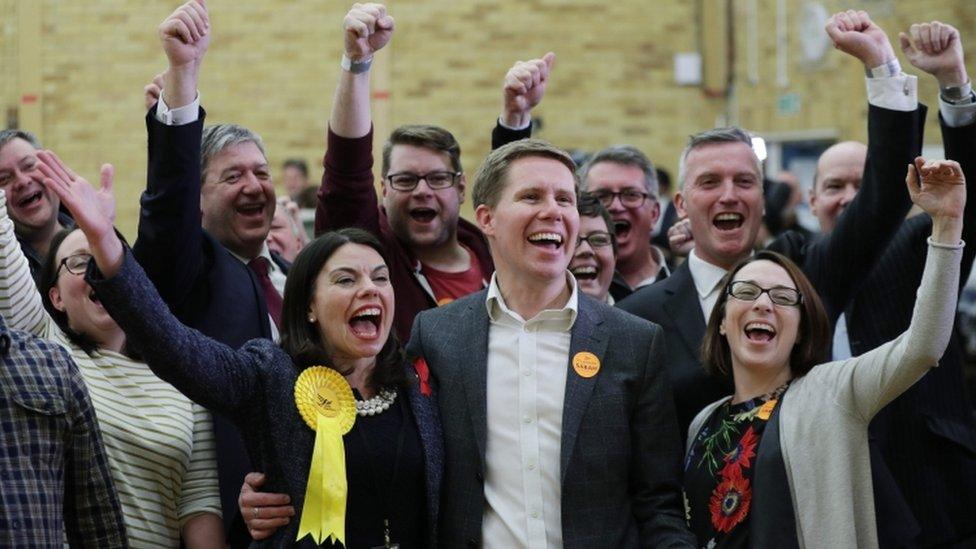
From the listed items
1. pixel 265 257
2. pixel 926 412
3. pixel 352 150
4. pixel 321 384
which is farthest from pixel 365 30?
pixel 926 412

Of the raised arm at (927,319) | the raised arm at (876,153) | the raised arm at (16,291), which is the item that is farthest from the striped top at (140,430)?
the raised arm at (876,153)

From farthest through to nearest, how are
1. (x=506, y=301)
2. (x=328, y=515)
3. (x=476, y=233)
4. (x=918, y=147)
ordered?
(x=476, y=233) → (x=918, y=147) → (x=506, y=301) → (x=328, y=515)

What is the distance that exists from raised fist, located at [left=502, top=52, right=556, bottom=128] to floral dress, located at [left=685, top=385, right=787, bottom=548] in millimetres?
1399

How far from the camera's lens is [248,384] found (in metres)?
3.71

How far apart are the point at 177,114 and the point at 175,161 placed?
0.15 meters

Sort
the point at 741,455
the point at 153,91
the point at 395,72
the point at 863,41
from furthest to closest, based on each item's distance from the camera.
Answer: the point at 395,72 < the point at 863,41 < the point at 153,91 < the point at 741,455

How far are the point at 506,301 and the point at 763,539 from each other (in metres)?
0.99

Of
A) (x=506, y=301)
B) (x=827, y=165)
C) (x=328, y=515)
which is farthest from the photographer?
(x=827, y=165)

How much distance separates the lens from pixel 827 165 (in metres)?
5.85

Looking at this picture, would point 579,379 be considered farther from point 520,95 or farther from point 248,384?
point 520,95

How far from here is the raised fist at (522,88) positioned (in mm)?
4871

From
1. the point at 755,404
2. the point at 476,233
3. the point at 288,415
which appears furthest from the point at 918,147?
the point at 288,415

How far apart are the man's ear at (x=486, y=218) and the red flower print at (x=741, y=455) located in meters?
0.94

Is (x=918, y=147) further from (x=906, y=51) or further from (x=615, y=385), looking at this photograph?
(x=615, y=385)
